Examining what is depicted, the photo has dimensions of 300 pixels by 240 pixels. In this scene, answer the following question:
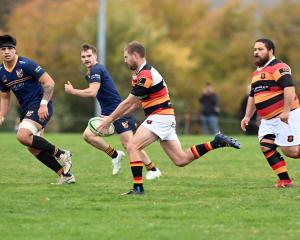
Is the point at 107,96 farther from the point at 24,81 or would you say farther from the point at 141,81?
the point at 141,81

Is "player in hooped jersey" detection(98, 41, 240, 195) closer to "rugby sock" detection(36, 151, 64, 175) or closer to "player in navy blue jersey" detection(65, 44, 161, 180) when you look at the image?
"rugby sock" detection(36, 151, 64, 175)

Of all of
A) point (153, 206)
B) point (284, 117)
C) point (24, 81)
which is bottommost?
point (153, 206)

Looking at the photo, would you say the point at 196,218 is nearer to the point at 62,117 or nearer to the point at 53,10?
the point at 62,117

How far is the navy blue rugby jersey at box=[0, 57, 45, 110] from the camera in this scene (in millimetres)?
12234

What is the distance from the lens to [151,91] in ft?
36.9

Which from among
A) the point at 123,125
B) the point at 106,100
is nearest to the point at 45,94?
the point at 106,100

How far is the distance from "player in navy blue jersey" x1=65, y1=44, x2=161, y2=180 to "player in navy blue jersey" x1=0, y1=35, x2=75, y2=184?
110cm

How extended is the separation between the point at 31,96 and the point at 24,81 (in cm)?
24

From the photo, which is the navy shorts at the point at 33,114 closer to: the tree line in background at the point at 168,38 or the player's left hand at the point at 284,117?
the player's left hand at the point at 284,117

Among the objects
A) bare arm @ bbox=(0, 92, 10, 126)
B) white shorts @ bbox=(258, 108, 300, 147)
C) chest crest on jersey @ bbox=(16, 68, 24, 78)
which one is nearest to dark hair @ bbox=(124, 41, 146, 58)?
chest crest on jersey @ bbox=(16, 68, 24, 78)

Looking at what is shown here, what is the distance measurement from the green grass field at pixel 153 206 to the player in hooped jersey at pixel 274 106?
0.55 meters

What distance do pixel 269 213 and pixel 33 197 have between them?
3.12m

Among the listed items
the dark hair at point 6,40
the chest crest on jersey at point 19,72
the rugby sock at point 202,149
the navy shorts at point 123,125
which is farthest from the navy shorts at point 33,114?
the rugby sock at point 202,149

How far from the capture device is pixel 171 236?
328 inches
